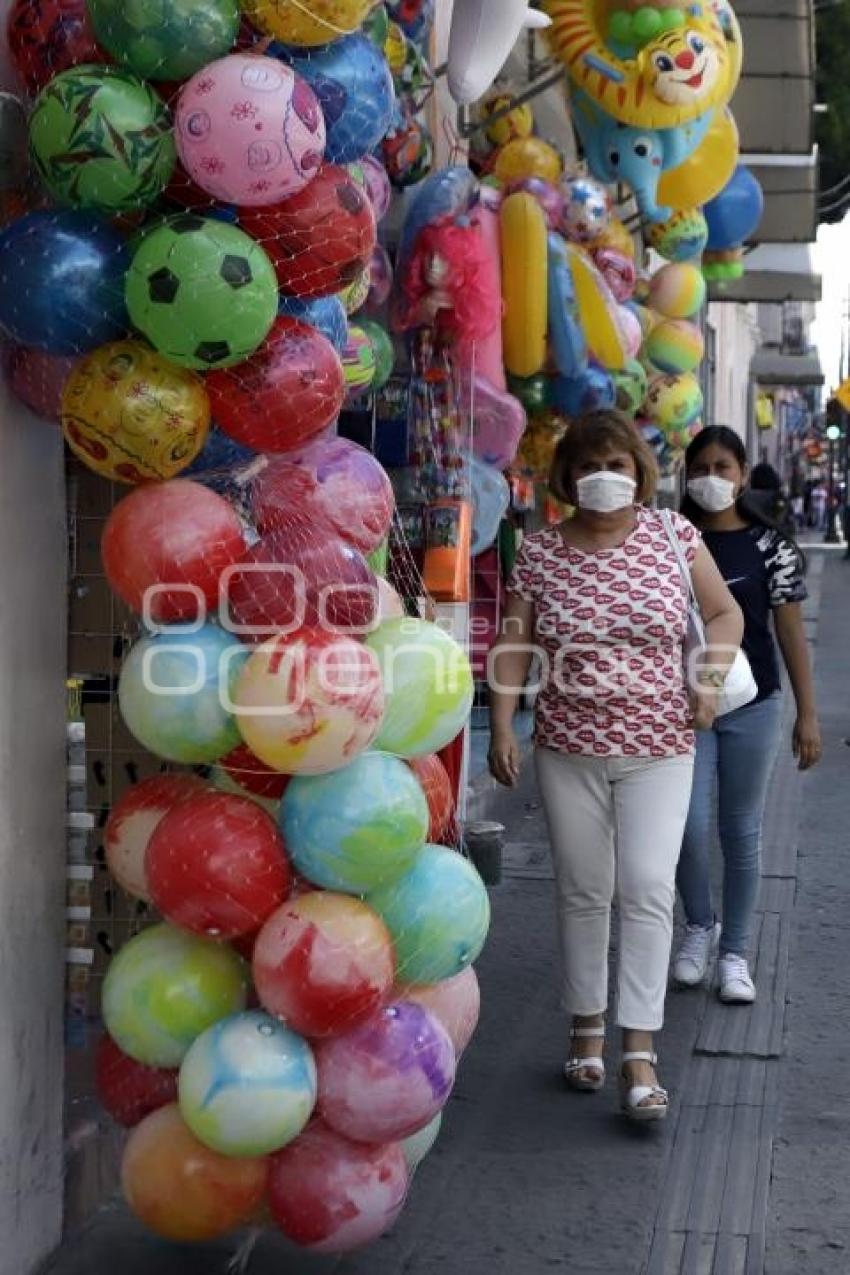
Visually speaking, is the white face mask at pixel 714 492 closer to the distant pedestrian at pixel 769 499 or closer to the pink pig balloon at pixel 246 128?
the distant pedestrian at pixel 769 499

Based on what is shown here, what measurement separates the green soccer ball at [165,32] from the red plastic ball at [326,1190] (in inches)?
80.5

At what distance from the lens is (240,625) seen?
3.64 metres

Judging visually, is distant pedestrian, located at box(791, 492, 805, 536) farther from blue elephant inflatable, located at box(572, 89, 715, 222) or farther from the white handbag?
the white handbag

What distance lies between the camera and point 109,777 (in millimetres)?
4715

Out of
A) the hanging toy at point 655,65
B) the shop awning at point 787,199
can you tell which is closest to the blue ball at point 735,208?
the hanging toy at point 655,65

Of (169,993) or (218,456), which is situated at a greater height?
(218,456)

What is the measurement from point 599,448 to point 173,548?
67.4 inches

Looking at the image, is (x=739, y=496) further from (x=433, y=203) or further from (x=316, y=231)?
(x=316, y=231)

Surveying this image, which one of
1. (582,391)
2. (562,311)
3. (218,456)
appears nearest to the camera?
(218,456)

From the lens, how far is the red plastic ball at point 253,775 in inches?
145

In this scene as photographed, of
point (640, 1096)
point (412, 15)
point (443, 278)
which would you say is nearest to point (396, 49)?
point (412, 15)

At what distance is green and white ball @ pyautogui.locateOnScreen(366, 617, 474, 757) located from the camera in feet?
12.4

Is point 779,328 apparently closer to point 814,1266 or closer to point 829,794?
point 829,794

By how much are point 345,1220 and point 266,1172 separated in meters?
0.18
